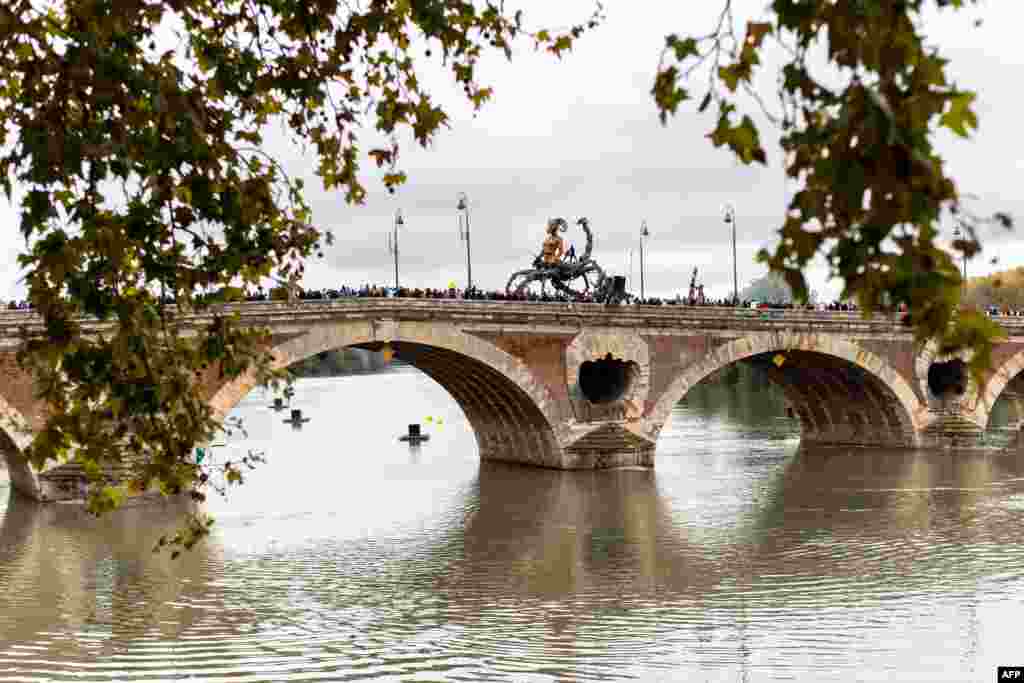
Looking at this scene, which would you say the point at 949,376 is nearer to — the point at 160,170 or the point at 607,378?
the point at 607,378

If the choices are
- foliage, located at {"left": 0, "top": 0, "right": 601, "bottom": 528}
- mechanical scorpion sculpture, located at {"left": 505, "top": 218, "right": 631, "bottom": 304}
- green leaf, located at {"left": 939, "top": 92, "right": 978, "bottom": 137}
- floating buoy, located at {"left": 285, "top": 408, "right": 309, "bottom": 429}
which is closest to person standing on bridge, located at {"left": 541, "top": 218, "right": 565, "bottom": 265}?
mechanical scorpion sculpture, located at {"left": 505, "top": 218, "right": 631, "bottom": 304}

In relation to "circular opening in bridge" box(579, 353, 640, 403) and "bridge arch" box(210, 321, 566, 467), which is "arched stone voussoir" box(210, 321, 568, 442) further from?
"circular opening in bridge" box(579, 353, 640, 403)

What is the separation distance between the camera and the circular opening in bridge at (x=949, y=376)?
170 feet

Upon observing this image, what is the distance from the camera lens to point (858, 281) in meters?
6.68

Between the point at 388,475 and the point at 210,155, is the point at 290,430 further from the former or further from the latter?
the point at 210,155

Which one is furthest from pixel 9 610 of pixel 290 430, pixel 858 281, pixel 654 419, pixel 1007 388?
pixel 1007 388

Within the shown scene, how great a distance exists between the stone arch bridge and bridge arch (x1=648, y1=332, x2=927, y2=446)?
7 centimetres

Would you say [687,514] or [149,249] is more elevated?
[149,249]

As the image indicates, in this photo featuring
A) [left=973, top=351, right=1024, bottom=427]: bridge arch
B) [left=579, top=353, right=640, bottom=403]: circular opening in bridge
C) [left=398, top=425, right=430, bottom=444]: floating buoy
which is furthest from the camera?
[left=398, top=425, right=430, bottom=444]: floating buoy

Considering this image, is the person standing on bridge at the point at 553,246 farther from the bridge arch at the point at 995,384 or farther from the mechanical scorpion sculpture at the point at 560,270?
the bridge arch at the point at 995,384

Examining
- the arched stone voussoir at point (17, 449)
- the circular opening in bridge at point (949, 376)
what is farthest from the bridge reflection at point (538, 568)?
the circular opening in bridge at point (949, 376)

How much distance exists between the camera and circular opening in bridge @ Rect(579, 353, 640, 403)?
45.1m

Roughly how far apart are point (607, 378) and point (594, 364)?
66 centimetres

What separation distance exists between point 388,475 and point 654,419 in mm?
9615
